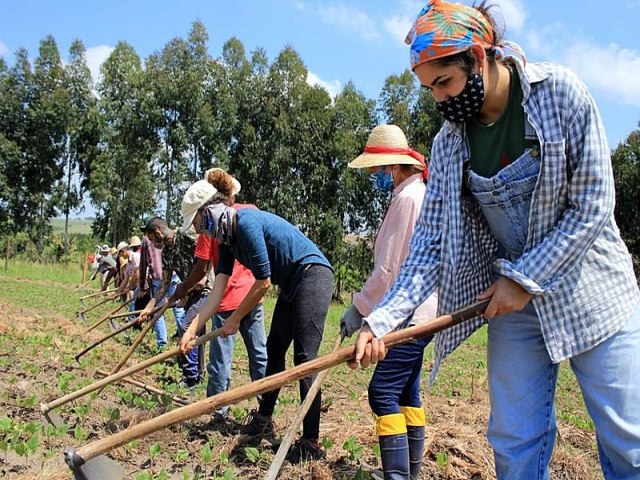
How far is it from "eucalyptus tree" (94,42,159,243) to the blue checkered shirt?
24023mm

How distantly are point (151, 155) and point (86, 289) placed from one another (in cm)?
897

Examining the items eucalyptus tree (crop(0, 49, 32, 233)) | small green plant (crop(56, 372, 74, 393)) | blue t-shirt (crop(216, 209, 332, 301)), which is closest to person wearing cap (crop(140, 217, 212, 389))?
small green plant (crop(56, 372, 74, 393))

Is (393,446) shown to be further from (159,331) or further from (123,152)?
(123,152)

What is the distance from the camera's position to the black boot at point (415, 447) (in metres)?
3.14

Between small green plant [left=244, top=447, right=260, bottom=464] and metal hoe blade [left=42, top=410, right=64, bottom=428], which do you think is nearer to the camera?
small green plant [left=244, top=447, right=260, bottom=464]

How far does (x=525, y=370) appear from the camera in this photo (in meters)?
2.04

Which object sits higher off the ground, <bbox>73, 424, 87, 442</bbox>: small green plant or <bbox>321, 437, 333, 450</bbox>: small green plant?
<bbox>321, 437, 333, 450</bbox>: small green plant

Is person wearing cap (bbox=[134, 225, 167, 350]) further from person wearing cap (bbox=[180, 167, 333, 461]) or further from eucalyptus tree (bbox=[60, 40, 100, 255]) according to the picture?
eucalyptus tree (bbox=[60, 40, 100, 255])

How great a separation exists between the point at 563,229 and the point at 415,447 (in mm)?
1695

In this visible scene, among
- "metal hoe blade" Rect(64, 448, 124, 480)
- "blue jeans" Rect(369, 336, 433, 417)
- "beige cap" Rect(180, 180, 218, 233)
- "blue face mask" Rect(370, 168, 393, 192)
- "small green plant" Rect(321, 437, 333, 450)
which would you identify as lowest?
"small green plant" Rect(321, 437, 333, 450)

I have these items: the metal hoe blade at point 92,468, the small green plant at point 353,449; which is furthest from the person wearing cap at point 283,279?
the metal hoe blade at point 92,468

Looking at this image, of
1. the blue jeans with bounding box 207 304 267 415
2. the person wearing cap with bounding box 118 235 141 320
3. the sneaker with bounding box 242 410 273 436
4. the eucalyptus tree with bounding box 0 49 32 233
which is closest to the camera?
the sneaker with bounding box 242 410 273 436

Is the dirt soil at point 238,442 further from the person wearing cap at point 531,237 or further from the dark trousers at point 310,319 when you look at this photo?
the person wearing cap at point 531,237

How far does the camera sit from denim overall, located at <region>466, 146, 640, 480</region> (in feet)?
6.26
